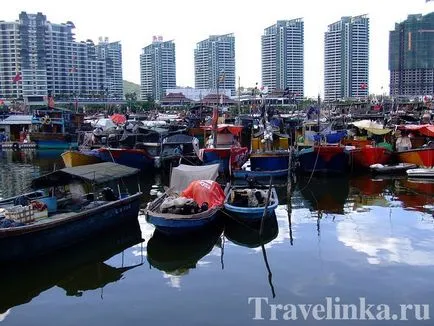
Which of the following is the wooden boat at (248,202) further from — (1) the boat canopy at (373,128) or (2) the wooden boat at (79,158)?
(1) the boat canopy at (373,128)

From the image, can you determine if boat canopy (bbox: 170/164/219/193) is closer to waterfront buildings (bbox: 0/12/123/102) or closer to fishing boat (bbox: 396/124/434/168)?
fishing boat (bbox: 396/124/434/168)

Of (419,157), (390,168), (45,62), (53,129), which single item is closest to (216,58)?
(45,62)

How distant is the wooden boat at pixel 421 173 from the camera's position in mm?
24375

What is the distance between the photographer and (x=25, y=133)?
47.9m

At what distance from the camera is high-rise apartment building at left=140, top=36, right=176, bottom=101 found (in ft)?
421

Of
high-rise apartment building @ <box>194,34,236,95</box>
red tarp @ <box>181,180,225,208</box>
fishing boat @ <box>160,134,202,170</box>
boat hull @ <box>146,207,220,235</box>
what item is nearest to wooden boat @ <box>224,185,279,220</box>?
red tarp @ <box>181,180,225,208</box>

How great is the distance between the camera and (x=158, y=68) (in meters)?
130

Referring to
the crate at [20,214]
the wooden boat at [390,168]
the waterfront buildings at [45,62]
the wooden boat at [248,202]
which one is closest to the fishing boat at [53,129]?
the wooden boat at [390,168]

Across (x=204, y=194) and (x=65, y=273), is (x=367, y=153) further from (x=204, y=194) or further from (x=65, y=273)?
(x=65, y=273)

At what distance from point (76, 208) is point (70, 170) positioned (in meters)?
1.27

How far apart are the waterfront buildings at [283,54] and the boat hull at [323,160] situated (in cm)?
6674

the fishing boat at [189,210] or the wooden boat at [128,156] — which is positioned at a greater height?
the wooden boat at [128,156]

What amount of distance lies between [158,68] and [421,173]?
112 meters

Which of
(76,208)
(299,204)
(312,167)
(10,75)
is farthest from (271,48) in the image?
(76,208)
